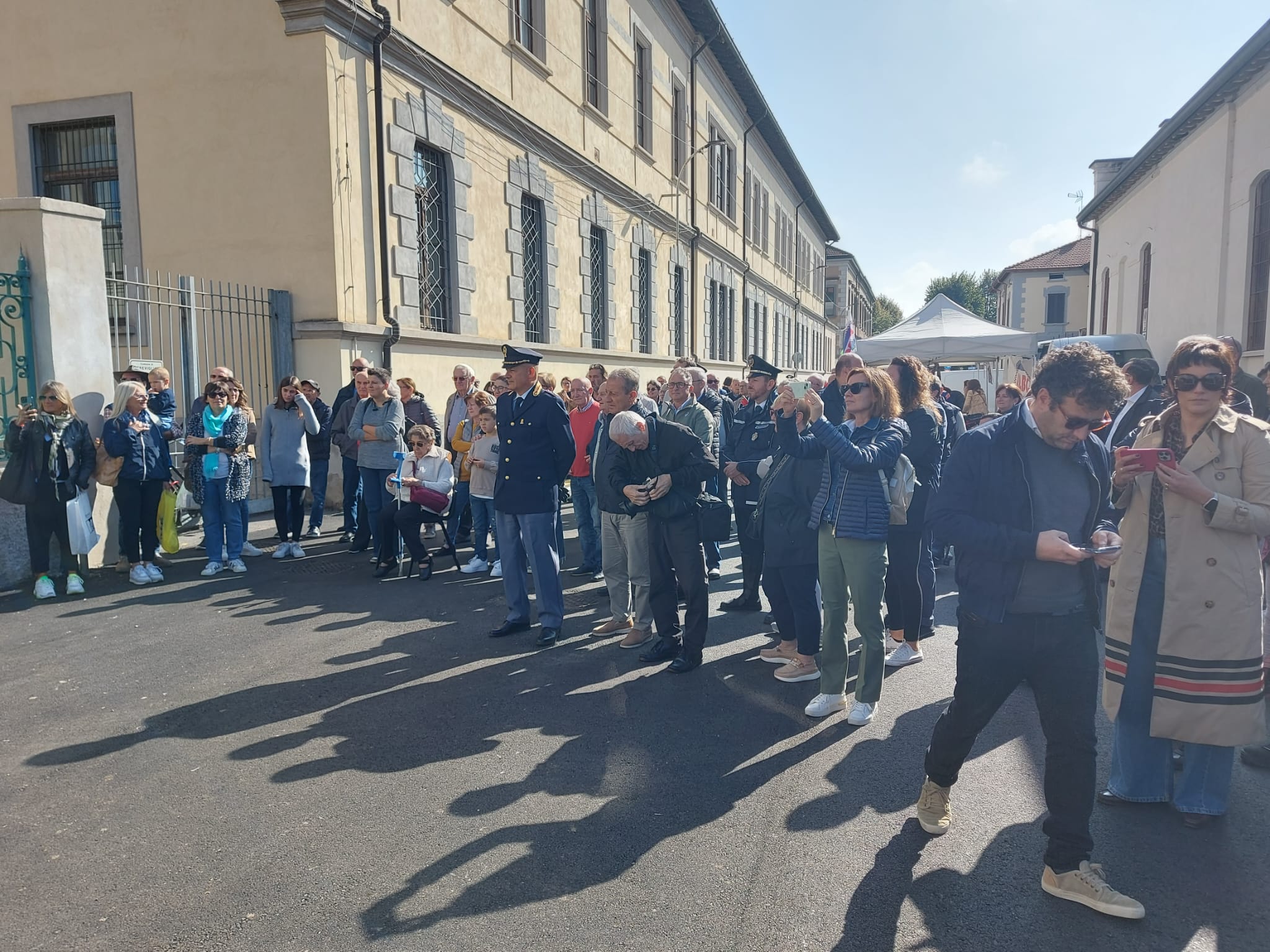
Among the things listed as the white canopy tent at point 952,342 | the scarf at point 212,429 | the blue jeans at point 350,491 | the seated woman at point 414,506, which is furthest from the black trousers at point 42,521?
the white canopy tent at point 952,342

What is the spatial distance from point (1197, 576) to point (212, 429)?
25.8 feet

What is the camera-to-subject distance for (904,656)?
18.8 feet

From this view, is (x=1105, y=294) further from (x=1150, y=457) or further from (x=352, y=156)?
(x=1150, y=457)

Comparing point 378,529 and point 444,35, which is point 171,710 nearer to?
point 378,529

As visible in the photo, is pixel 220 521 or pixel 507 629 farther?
pixel 220 521

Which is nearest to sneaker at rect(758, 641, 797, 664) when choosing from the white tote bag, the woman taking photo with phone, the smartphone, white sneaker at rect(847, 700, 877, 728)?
white sneaker at rect(847, 700, 877, 728)

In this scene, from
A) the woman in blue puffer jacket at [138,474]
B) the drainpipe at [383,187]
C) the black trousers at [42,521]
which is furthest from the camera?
the drainpipe at [383,187]

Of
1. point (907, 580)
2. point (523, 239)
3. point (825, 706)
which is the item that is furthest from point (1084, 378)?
point (523, 239)

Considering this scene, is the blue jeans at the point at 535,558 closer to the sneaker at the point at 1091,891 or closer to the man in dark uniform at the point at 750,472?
the man in dark uniform at the point at 750,472

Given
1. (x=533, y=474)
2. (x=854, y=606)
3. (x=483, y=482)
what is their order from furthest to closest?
(x=483, y=482) → (x=533, y=474) → (x=854, y=606)

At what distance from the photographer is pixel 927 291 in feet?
320

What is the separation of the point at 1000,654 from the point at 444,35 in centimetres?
1241

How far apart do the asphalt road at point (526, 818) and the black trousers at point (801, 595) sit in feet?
1.06

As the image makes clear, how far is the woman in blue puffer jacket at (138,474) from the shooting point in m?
7.69
